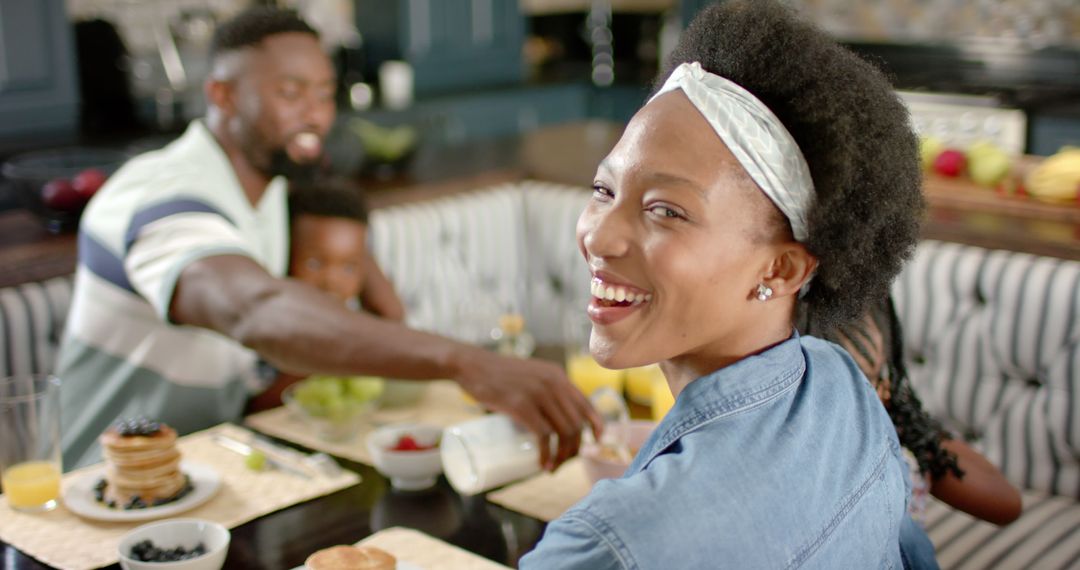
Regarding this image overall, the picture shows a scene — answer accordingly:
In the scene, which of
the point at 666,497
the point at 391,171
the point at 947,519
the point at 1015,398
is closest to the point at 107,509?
the point at 666,497

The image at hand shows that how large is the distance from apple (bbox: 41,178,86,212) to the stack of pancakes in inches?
47.5

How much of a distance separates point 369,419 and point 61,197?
1.09m

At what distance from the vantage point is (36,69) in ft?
14.6

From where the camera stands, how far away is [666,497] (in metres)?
0.94

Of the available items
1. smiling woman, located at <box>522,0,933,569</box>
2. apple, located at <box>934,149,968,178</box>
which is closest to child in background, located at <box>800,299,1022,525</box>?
smiling woman, located at <box>522,0,933,569</box>

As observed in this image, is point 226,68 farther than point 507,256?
No

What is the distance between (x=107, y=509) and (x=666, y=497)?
2.98 ft

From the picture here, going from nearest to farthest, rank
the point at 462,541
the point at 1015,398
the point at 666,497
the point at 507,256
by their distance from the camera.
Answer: the point at 666,497
the point at 462,541
the point at 1015,398
the point at 507,256

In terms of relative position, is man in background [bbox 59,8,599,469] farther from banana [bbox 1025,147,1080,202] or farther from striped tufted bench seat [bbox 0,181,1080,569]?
banana [bbox 1025,147,1080,202]

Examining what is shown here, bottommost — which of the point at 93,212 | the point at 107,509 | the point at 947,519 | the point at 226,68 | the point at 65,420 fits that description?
the point at 947,519

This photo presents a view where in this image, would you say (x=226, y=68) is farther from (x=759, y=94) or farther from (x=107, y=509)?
(x=759, y=94)

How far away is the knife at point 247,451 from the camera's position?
1710mm

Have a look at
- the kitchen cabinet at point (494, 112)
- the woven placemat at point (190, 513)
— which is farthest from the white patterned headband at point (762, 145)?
the kitchen cabinet at point (494, 112)

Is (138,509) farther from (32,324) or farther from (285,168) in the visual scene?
(32,324)
